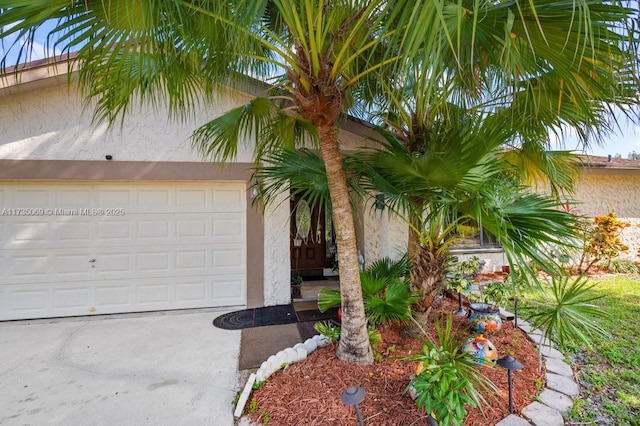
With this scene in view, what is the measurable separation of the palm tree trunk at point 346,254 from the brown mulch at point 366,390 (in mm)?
182

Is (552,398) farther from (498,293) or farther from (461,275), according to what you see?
(461,275)

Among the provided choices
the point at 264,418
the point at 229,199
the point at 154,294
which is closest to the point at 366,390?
the point at 264,418

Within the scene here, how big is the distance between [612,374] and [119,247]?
798 centimetres

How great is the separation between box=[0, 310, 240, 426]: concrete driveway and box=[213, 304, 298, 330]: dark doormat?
246 millimetres

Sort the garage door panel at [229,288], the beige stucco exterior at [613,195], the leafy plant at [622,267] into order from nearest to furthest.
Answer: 1. the garage door panel at [229,288]
2. the leafy plant at [622,267]
3. the beige stucco exterior at [613,195]

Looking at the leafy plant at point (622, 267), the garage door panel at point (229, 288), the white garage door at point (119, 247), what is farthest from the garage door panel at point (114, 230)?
the leafy plant at point (622, 267)

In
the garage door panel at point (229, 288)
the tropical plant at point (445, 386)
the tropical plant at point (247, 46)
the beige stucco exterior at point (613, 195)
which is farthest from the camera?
the beige stucco exterior at point (613, 195)

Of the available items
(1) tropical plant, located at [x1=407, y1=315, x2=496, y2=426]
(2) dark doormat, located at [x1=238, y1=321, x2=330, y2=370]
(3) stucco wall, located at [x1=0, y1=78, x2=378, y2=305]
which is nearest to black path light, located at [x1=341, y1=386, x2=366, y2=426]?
(1) tropical plant, located at [x1=407, y1=315, x2=496, y2=426]

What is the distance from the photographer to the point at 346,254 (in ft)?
11.3

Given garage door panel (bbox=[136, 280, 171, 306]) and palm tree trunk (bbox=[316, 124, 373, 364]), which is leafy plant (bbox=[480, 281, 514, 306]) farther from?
garage door panel (bbox=[136, 280, 171, 306])

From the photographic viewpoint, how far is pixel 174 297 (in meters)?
6.32

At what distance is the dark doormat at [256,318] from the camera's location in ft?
18.2

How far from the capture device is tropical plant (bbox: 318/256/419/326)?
3.83m

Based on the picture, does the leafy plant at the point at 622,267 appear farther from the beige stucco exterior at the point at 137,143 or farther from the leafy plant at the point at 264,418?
the leafy plant at the point at 264,418
